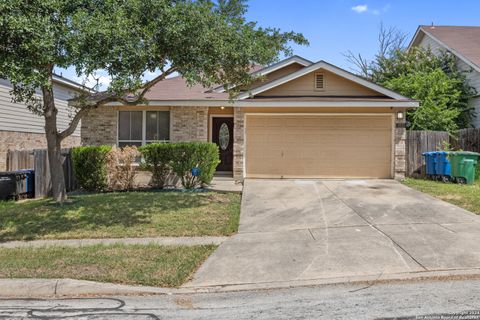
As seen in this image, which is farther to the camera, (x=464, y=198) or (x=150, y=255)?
(x=464, y=198)

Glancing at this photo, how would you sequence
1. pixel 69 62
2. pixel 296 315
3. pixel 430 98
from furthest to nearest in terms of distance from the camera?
pixel 430 98
pixel 69 62
pixel 296 315

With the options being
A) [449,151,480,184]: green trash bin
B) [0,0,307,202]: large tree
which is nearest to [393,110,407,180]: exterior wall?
[449,151,480,184]: green trash bin

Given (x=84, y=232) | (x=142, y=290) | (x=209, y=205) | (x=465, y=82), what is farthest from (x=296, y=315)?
(x=465, y=82)

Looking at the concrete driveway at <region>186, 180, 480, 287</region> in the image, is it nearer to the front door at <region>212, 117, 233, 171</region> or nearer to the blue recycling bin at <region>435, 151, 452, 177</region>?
the blue recycling bin at <region>435, 151, 452, 177</region>

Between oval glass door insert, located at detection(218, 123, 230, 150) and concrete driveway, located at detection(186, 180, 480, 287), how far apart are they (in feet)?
17.2

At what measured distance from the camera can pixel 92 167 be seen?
547 inches

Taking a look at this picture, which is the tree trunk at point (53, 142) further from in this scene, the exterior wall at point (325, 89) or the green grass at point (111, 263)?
the exterior wall at point (325, 89)

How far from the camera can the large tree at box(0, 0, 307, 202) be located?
25.2 ft

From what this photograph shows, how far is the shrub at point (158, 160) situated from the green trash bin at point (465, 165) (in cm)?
930

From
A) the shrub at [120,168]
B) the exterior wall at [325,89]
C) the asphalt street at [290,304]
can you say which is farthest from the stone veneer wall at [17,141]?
the asphalt street at [290,304]

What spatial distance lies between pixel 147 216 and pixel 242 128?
6221 millimetres

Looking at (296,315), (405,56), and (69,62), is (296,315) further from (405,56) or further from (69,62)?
(405,56)

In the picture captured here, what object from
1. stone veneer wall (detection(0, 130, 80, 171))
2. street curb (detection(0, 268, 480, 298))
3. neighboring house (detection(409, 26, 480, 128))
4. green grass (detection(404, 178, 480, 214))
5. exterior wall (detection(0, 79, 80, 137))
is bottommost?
street curb (detection(0, 268, 480, 298))

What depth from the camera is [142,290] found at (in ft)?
18.6
